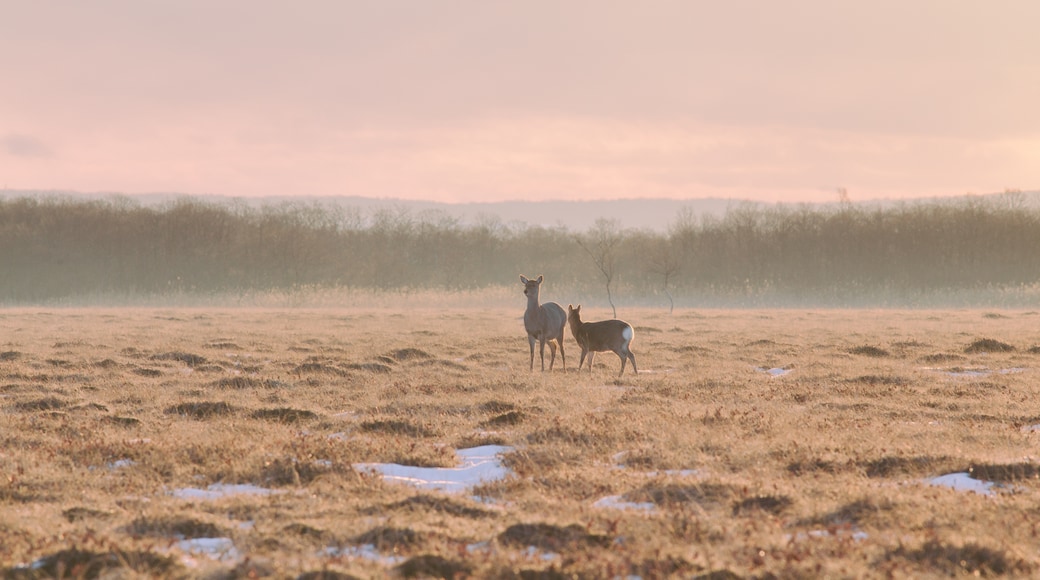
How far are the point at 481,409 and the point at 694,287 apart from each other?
153 feet

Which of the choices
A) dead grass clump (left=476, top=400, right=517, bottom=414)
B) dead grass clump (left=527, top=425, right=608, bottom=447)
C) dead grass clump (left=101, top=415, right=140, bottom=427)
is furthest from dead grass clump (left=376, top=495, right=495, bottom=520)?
dead grass clump (left=101, top=415, right=140, bottom=427)

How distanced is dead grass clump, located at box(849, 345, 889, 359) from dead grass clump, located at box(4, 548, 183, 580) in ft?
62.3

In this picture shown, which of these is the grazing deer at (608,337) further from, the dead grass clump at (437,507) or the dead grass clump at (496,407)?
the dead grass clump at (437,507)

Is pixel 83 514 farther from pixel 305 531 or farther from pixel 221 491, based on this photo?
pixel 305 531

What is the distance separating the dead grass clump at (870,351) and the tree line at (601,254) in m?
31.6

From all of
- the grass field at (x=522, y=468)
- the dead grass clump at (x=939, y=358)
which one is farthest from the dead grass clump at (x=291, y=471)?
the dead grass clump at (x=939, y=358)

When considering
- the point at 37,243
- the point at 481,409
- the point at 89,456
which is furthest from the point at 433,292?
the point at 89,456

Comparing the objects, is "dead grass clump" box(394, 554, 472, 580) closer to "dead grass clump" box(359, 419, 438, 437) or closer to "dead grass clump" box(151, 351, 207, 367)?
"dead grass clump" box(359, 419, 438, 437)

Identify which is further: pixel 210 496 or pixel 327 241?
pixel 327 241

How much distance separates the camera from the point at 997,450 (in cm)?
1041

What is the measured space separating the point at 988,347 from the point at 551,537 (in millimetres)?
19661

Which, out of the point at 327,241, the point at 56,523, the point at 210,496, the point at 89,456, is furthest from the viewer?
the point at 327,241

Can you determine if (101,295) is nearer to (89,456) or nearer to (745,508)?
(89,456)

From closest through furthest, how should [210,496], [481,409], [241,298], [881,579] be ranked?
[881,579] → [210,496] → [481,409] → [241,298]
